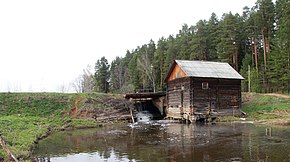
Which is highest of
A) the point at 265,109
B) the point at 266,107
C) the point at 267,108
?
the point at 266,107

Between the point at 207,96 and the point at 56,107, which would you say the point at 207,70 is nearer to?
the point at 207,96

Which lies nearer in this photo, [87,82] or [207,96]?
[207,96]

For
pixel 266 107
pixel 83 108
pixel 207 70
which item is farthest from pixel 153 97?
pixel 266 107

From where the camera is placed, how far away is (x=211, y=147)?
14734 millimetres

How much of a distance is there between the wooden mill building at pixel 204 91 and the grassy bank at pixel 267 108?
7.28ft

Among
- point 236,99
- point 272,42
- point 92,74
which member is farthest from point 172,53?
point 92,74

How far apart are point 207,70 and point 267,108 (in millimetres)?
8079

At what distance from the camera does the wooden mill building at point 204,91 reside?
99.7 feet

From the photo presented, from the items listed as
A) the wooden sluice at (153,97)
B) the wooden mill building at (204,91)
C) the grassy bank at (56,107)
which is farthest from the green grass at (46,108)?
the wooden mill building at (204,91)

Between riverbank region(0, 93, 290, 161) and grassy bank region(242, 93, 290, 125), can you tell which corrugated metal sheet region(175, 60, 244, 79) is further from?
riverbank region(0, 93, 290, 161)

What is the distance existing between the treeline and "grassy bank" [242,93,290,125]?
5.05m

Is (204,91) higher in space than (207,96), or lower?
higher

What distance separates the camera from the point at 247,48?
166 ft

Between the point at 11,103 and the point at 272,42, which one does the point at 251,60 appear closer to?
the point at 272,42
